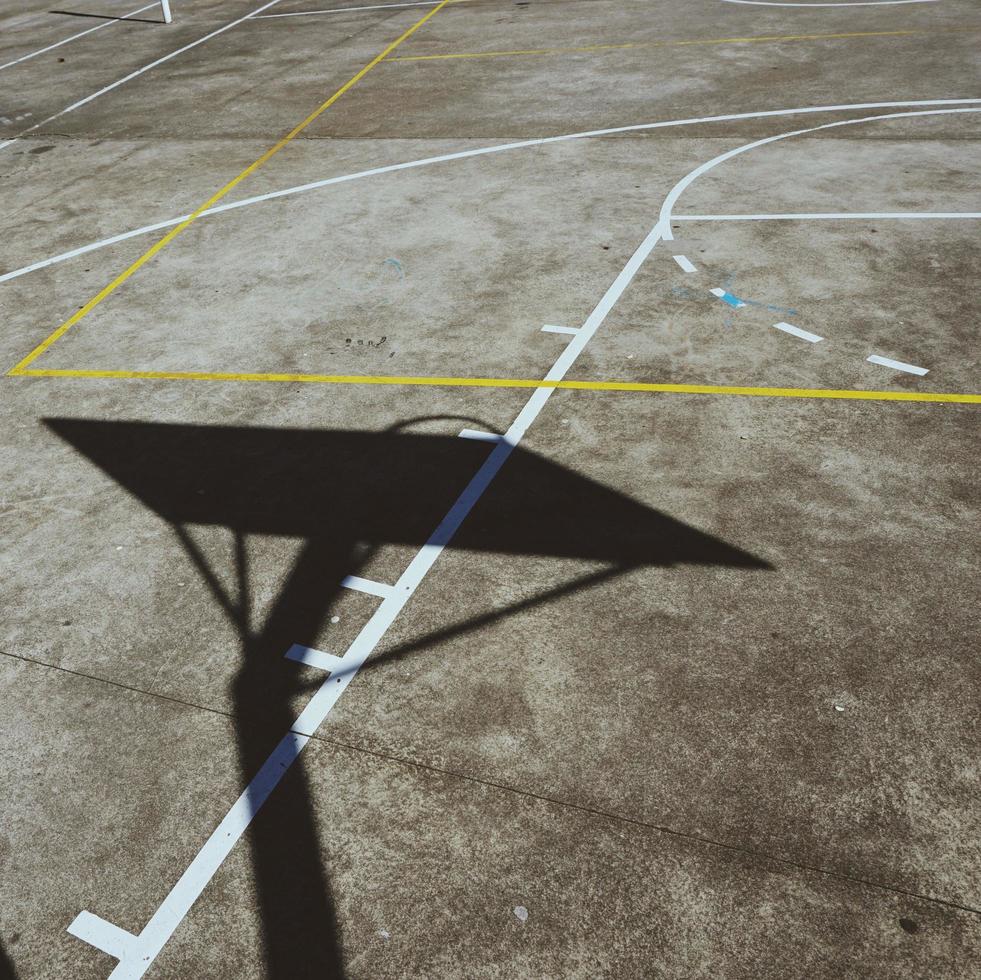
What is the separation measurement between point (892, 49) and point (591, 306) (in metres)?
11.8

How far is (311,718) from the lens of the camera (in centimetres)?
590

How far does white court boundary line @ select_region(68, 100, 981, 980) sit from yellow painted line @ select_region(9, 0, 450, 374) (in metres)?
5.54

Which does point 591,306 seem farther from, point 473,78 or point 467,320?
point 473,78

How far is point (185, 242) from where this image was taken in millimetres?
12664

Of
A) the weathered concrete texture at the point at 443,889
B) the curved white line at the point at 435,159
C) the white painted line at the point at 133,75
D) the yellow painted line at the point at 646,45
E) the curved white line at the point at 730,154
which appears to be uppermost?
the white painted line at the point at 133,75

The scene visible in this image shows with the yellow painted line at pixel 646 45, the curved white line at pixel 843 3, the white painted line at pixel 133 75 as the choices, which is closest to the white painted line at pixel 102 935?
the white painted line at pixel 133 75

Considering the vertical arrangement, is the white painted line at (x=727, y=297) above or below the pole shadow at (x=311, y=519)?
above

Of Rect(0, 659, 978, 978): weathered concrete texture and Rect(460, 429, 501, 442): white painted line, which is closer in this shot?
Rect(0, 659, 978, 978): weathered concrete texture

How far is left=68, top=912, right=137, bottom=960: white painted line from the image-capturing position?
4785 millimetres

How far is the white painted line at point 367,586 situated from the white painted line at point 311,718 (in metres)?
0.04

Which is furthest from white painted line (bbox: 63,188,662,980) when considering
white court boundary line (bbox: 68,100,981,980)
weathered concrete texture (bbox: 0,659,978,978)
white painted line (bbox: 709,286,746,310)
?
white painted line (bbox: 709,286,746,310)

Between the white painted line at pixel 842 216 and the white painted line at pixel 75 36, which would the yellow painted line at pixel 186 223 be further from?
the white painted line at pixel 75 36

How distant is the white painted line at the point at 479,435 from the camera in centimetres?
831

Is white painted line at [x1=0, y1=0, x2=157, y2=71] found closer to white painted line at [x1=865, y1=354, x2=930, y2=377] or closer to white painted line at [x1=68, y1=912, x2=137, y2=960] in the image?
white painted line at [x1=865, y1=354, x2=930, y2=377]
